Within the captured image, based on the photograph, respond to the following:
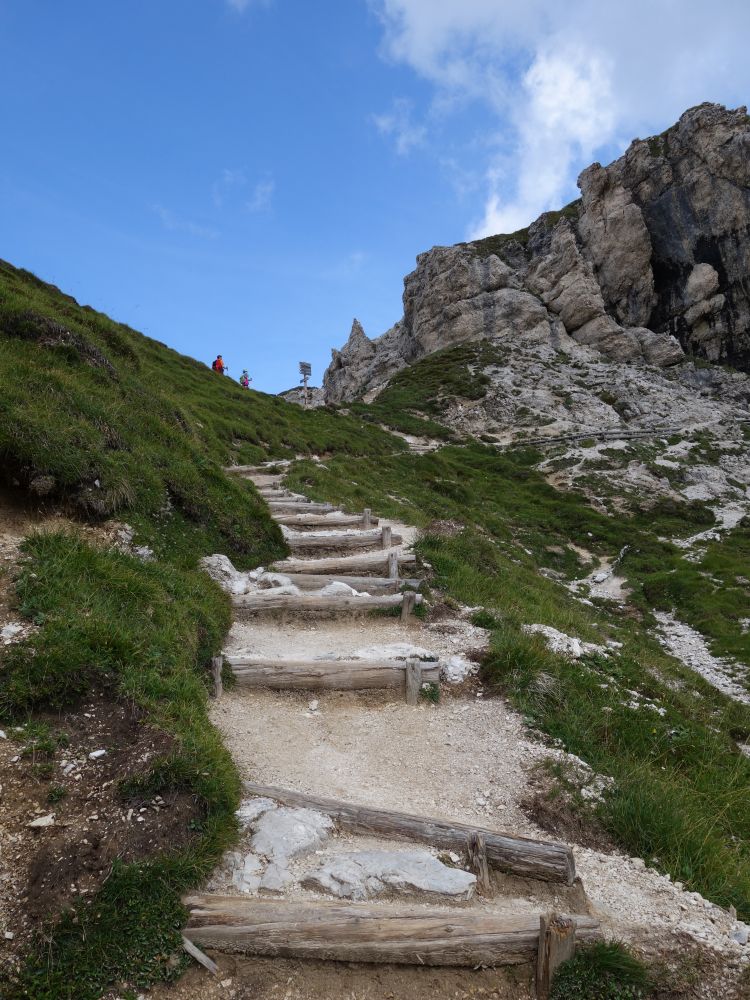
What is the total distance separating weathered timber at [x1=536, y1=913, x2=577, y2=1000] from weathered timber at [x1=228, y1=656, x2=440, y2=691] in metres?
4.38

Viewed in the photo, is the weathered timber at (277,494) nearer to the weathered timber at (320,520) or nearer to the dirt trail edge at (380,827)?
the weathered timber at (320,520)

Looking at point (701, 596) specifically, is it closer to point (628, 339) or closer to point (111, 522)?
point (111, 522)

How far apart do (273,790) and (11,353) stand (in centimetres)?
965

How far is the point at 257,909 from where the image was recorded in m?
4.12

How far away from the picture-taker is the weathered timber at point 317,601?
10.3m

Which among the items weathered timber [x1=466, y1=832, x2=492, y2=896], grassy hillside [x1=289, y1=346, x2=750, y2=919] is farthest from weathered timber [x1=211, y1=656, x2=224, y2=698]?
grassy hillside [x1=289, y1=346, x2=750, y2=919]

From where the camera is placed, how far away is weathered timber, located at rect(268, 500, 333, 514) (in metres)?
17.1

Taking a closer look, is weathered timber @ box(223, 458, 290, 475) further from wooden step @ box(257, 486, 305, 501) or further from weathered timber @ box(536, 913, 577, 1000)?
weathered timber @ box(536, 913, 577, 1000)

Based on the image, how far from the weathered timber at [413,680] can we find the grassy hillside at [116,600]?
291 centimetres

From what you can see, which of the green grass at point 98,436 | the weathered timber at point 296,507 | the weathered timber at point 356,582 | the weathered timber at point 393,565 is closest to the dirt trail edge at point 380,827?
the weathered timber at point 356,582

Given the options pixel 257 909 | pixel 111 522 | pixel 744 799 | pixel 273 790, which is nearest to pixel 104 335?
pixel 111 522

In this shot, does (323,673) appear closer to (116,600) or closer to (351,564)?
(116,600)

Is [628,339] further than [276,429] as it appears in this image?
Yes

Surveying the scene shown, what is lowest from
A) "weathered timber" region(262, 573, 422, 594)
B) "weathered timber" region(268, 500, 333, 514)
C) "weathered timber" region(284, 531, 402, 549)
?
"weathered timber" region(262, 573, 422, 594)
